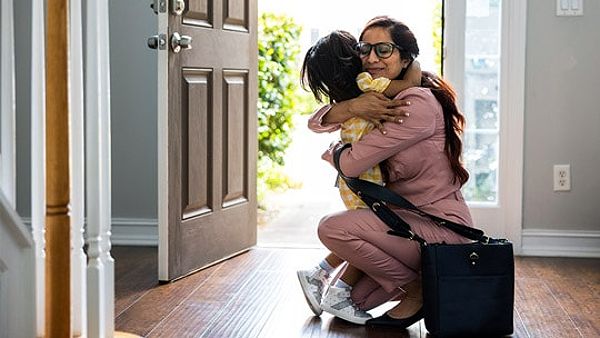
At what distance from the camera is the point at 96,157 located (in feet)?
9.39

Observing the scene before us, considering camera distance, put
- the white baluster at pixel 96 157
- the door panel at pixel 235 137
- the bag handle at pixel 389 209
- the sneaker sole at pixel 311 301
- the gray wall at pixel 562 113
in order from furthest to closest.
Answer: the gray wall at pixel 562 113
the door panel at pixel 235 137
the sneaker sole at pixel 311 301
the bag handle at pixel 389 209
the white baluster at pixel 96 157

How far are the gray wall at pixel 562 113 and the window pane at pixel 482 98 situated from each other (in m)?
0.15

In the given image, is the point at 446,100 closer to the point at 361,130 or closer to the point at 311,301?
the point at 361,130

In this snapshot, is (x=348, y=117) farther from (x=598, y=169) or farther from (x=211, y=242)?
(x=598, y=169)

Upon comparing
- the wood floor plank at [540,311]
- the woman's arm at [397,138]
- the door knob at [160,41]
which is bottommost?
the wood floor plank at [540,311]

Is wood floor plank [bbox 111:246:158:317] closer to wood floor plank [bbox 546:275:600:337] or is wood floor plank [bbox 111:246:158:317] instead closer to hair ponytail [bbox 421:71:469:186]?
hair ponytail [bbox 421:71:469:186]

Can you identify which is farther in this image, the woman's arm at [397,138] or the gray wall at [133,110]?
the gray wall at [133,110]

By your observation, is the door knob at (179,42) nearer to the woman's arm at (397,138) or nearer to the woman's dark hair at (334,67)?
the woman's dark hair at (334,67)

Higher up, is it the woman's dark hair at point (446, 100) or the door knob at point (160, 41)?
the door knob at point (160, 41)

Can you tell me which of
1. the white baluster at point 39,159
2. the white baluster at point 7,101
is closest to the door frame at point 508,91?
the white baluster at point 39,159

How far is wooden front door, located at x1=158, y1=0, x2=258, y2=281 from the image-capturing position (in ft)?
13.0

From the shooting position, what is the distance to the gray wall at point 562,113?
468cm

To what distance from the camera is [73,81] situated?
2965mm

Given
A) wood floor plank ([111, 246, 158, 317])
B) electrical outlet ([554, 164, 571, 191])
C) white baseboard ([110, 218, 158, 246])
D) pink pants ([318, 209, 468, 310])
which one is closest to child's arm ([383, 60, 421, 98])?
pink pants ([318, 209, 468, 310])
